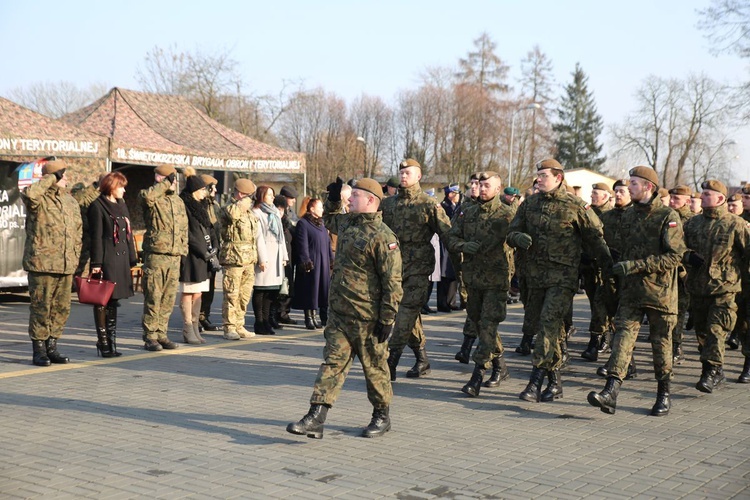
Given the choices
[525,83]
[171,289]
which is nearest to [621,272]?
[171,289]

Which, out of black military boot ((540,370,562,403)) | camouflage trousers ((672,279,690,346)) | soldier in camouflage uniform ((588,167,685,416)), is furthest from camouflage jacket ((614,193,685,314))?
camouflage trousers ((672,279,690,346))

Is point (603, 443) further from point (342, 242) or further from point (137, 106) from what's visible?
point (137, 106)

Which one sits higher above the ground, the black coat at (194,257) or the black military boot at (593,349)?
the black coat at (194,257)

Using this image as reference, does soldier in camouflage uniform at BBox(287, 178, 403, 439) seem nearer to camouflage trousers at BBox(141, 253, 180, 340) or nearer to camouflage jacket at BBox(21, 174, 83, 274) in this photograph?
camouflage jacket at BBox(21, 174, 83, 274)

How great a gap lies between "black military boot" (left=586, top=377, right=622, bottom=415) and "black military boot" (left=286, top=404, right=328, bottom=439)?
→ 2.34 metres

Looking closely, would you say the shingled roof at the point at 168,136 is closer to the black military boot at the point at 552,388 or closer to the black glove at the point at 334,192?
the black glove at the point at 334,192

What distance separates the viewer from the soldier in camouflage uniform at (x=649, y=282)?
304 inches

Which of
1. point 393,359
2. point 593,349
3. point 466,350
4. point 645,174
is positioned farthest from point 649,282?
point 593,349

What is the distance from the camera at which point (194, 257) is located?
36.9 ft

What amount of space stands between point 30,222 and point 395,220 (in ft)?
12.5

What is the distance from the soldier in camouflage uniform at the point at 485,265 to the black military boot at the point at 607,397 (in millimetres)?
1181

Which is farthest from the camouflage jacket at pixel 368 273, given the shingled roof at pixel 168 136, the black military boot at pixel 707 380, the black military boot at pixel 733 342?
the shingled roof at pixel 168 136

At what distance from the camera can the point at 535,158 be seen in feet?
203

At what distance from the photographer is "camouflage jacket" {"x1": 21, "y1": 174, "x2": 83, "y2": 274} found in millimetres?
9352
